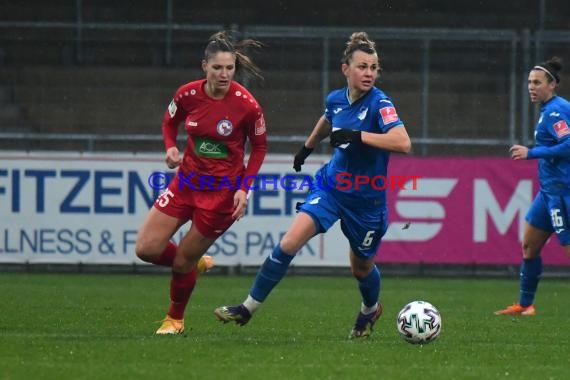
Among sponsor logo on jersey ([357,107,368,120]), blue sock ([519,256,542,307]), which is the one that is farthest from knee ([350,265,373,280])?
blue sock ([519,256,542,307])

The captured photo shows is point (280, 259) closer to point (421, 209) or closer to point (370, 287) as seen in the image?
point (370, 287)

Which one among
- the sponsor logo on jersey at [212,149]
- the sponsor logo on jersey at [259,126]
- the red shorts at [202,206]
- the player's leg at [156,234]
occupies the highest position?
the sponsor logo on jersey at [259,126]

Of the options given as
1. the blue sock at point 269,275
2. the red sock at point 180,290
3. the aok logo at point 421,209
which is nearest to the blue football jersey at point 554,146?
the blue sock at point 269,275

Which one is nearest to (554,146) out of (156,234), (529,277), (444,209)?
(529,277)

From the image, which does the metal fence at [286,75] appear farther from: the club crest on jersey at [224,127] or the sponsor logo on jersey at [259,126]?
the club crest on jersey at [224,127]

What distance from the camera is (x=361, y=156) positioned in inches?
350

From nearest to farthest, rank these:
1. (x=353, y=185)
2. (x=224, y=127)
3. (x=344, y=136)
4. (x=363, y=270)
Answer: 1. (x=344, y=136)
2. (x=353, y=185)
3. (x=224, y=127)
4. (x=363, y=270)

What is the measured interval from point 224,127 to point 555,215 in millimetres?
3793

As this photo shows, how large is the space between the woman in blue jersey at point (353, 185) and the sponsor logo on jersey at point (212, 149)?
689mm

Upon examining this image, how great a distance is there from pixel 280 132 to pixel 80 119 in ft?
8.89

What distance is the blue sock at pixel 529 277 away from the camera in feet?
39.5

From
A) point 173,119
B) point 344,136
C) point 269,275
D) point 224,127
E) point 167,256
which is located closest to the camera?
point 344,136

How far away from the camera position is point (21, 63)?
1767 cm

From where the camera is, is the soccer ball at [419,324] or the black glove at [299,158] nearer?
the soccer ball at [419,324]
